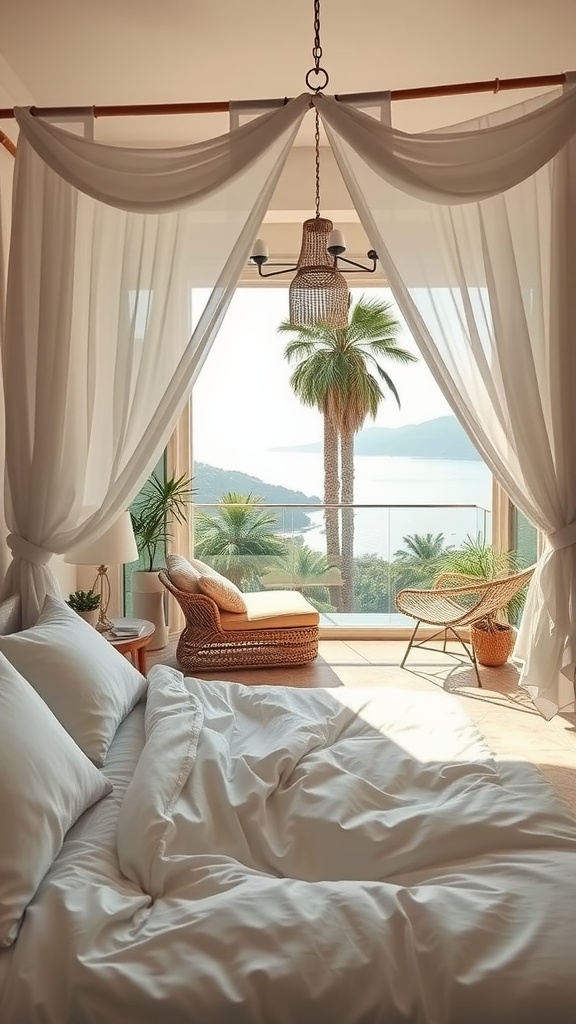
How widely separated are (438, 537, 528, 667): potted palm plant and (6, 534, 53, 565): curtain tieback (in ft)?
9.79

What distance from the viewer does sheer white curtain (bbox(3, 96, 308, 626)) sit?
119 inches

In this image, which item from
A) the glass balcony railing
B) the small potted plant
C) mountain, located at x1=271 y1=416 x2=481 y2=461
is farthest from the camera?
mountain, located at x1=271 y1=416 x2=481 y2=461

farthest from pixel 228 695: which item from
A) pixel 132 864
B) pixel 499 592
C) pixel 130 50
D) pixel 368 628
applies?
pixel 368 628

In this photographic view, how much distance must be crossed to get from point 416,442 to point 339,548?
159 cm

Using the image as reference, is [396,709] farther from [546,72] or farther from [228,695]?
[546,72]

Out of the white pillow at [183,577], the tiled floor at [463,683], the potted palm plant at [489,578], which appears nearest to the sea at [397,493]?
the potted palm plant at [489,578]

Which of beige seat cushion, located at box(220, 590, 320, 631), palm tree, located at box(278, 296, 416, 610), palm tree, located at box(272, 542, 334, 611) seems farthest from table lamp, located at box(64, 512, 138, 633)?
palm tree, located at box(278, 296, 416, 610)

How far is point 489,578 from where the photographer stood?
5.45m

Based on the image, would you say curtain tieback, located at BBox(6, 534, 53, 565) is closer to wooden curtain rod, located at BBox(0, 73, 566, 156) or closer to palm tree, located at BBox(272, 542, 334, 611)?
wooden curtain rod, located at BBox(0, 73, 566, 156)

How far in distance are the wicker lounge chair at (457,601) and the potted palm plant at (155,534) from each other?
5.43 ft

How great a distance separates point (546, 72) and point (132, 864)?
407 cm

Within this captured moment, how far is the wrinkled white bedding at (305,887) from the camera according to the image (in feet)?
4.63

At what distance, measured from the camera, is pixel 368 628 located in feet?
20.1

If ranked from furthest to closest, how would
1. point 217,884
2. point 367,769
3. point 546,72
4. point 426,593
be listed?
point 426,593 → point 546,72 → point 367,769 → point 217,884
